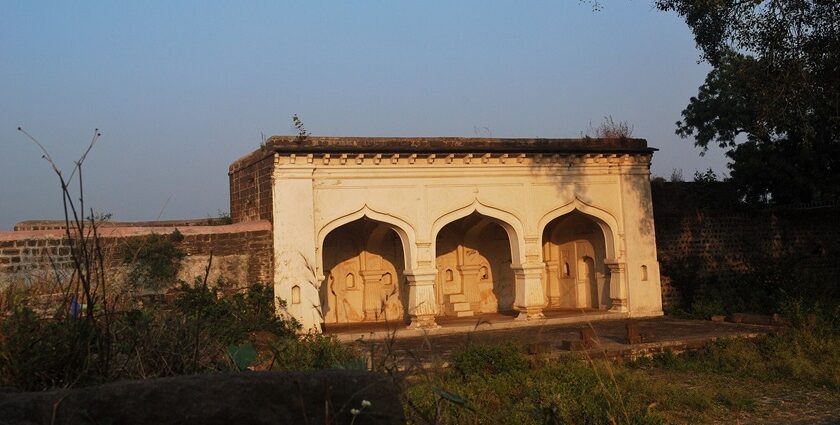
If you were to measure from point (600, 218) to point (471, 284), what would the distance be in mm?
3523

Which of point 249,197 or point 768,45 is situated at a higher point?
point 768,45

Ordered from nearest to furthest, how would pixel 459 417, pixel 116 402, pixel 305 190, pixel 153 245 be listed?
1. pixel 116 402
2. pixel 459 417
3. pixel 153 245
4. pixel 305 190

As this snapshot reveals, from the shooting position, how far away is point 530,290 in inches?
639

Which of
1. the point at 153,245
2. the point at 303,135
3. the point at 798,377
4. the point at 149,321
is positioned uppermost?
the point at 303,135

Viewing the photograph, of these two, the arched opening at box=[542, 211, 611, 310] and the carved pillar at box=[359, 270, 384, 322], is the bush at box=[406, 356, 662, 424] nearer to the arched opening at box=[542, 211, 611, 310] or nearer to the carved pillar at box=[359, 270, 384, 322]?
the arched opening at box=[542, 211, 611, 310]

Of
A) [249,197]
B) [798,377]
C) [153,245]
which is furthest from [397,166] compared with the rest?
[798,377]

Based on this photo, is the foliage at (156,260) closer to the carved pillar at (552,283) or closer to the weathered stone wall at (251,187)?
the weathered stone wall at (251,187)

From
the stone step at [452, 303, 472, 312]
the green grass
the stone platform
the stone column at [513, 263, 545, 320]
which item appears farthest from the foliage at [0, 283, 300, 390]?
the stone step at [452, 303, 472, 312]

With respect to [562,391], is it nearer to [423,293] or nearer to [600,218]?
[423,293]

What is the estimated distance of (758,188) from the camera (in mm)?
19469

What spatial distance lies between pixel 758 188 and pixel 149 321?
18.5 meters

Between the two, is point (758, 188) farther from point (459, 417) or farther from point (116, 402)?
point (116, 402)

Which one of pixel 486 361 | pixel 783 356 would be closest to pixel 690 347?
pixel 783 356

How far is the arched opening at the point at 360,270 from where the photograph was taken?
17.6 m
